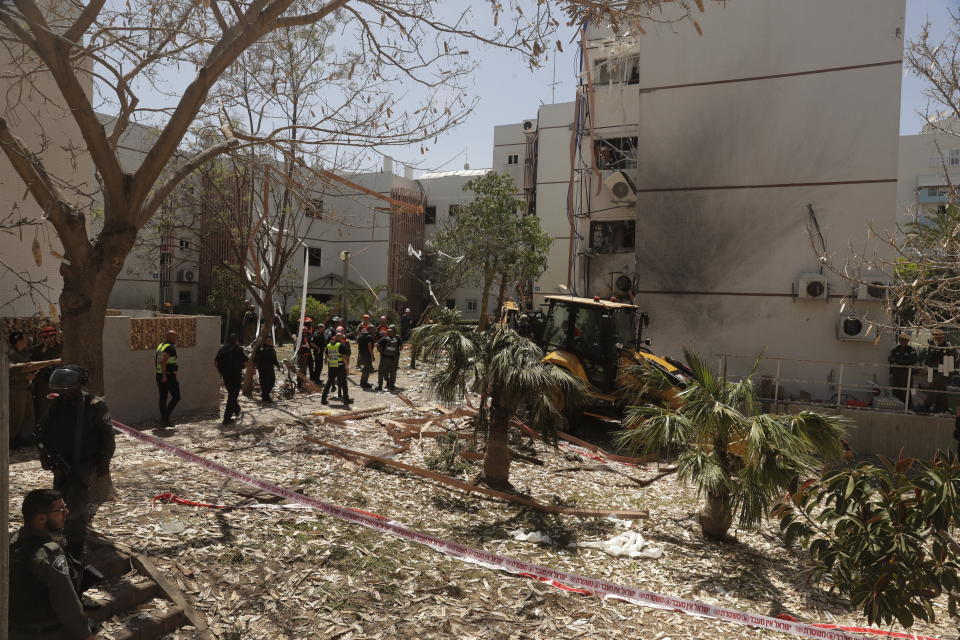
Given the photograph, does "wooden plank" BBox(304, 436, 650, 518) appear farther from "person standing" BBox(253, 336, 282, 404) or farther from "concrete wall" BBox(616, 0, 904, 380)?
"concrete wall" BBox(616, 0, 904, 380)

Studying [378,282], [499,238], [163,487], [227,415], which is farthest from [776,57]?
[378,282]

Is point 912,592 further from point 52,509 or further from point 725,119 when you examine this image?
point 725,119

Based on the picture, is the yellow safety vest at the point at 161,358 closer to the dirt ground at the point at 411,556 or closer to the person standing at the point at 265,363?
the dirt ground at the point at 411,556

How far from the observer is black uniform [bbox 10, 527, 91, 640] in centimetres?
307

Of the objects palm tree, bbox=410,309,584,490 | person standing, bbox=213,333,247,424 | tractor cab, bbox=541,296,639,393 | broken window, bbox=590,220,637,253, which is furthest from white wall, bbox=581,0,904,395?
person standing, bbox=213,333,247,424

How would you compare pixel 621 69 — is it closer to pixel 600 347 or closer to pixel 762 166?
pixel 762 166

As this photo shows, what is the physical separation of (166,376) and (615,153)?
642 inches

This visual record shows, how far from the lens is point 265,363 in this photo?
12.4 meters

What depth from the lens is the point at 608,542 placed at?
22.1 feet

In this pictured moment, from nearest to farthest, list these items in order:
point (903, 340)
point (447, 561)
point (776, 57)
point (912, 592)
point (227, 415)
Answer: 1. point (912, 592)
2. point (447, 561)
3. point (227, 415)
4. point (903, 340)
5. point (776, 57)

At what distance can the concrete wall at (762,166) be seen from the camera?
1484 centimetres

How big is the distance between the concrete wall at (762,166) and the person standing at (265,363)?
31.8ft

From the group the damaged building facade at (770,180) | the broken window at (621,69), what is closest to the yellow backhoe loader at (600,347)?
the damaged building facade at (770,180)

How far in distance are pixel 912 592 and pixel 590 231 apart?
59.7 ft
